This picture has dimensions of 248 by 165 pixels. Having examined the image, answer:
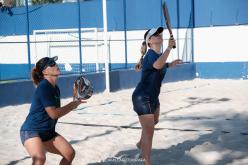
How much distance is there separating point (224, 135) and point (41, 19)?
18365mm

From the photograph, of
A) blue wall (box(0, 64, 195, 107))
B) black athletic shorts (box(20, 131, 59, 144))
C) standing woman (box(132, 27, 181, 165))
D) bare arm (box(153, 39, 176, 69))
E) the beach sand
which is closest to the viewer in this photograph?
black athletic shorts (box(20, 131, 59, 144))

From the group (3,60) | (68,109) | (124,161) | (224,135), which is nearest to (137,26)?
(3,60)

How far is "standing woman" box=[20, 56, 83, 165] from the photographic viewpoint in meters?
4.39

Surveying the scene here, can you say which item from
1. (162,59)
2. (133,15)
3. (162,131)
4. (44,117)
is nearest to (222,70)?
(133,15)

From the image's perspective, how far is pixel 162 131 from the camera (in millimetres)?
8312

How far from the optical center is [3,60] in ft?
78.7

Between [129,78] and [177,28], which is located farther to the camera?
[177,28]

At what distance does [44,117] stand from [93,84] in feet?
33.3

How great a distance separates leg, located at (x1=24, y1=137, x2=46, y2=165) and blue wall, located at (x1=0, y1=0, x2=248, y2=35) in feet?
53.2

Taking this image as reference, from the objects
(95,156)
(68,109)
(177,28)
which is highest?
(177,28)

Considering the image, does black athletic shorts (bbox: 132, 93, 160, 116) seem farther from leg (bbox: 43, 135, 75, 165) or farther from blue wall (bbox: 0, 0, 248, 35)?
blue wall (bbox: 0, 0, 248, 35)

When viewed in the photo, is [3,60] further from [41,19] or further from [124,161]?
[124,161]

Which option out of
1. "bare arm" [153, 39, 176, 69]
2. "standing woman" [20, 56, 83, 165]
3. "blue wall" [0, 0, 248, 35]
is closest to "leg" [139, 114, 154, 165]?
"bare arm" [153, 39, 176, 69]

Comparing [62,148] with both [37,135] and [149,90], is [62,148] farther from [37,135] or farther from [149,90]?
[149,90]
